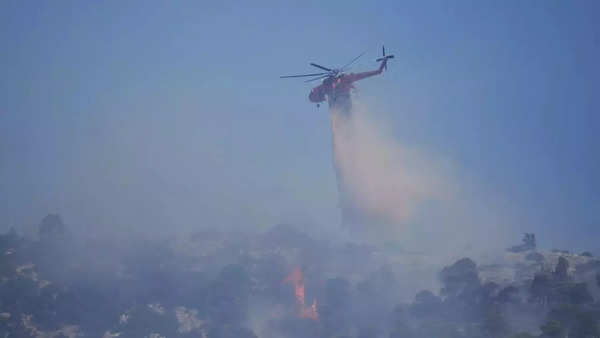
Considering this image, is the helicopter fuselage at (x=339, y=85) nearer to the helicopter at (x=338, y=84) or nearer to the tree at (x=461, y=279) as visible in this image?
the helicopter at (x=338, y=84)

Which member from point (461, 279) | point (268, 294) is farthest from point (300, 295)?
point (461, 279)

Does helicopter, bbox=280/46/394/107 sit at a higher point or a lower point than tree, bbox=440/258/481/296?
higher

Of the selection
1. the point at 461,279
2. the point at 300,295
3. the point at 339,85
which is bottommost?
the point at 300,295

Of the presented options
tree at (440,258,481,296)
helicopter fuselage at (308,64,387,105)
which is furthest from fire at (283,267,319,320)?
helicopter fuselage at (308,64,387,105)

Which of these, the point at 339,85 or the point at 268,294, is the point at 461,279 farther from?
the point at 339,85

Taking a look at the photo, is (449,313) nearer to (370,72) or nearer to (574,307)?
(574,307)

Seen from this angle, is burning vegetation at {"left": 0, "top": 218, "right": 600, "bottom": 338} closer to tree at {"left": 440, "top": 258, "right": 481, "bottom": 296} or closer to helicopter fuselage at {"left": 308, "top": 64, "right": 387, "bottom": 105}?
tree at {"left": 440, "top": 258, "right": 481, "bottom": 296}

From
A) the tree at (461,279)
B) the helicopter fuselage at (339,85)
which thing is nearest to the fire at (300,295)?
the tree at (461,279)

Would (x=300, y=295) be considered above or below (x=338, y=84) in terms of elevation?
below

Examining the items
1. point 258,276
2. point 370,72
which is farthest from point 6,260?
point 370,72
